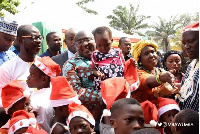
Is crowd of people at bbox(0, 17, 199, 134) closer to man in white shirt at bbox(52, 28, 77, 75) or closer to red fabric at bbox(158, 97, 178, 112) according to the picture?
red fabric at bbox(158, 97, 178, 112)

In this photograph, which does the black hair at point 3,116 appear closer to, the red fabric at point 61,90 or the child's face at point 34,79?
the child's face at point 34,79

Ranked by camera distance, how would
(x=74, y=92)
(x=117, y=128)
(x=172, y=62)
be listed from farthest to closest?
(x=172, y=62), (x=74, y=92), (x=117, y=128)

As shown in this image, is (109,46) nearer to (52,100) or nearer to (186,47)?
(52,100)

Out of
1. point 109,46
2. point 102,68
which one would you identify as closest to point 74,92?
point 102,68

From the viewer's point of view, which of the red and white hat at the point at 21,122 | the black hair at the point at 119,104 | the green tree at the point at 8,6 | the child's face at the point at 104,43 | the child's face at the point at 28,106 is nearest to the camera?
the black hair at the point at 119,104

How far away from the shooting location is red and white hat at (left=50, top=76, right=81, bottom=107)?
10.7ft

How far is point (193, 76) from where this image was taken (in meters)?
2.58

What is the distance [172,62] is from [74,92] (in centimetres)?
228

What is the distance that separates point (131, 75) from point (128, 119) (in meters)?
0.86

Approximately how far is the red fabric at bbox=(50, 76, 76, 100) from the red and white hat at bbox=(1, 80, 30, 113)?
1.04 feet

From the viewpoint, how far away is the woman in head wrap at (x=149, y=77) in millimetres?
3219

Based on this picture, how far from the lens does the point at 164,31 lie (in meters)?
41.7

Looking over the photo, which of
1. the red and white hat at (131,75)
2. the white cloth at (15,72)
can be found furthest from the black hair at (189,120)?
the white cloth at (15,72)

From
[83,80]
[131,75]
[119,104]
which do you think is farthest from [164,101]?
[83,80]
